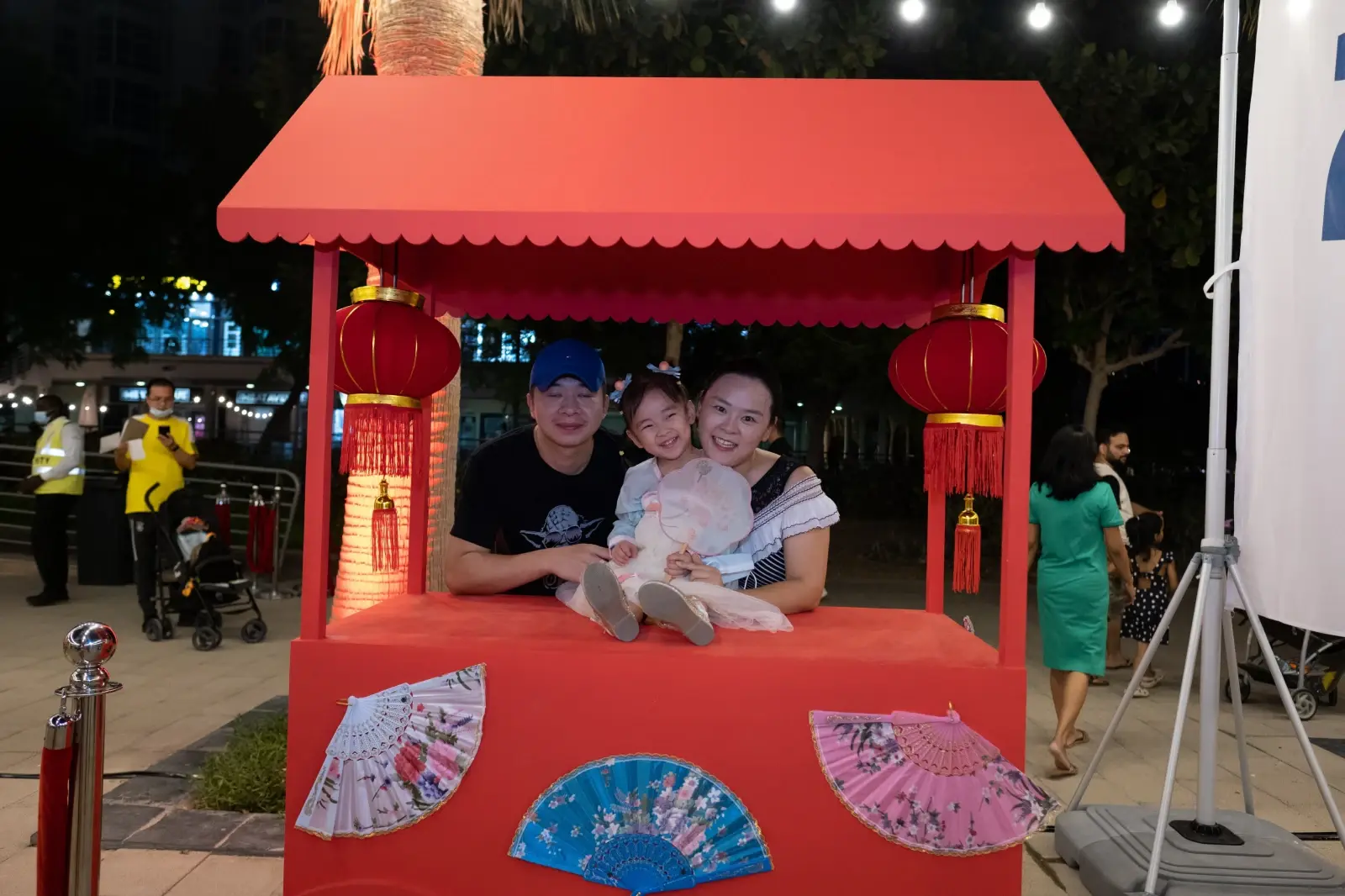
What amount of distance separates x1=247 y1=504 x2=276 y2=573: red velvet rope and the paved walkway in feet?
A: 3.03

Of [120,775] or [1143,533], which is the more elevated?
[1143,533]

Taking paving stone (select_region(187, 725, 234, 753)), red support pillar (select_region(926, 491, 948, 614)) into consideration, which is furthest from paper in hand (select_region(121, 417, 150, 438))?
red support pillar (select_region(926, 491, 948, 614))

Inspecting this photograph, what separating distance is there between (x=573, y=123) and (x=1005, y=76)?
8.63 metres

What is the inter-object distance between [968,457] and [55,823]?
2.97 m

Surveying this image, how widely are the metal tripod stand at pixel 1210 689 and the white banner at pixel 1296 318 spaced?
5.1 inches

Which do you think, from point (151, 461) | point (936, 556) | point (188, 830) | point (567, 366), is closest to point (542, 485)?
point (567, 366)

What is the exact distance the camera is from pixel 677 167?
281 centimetres

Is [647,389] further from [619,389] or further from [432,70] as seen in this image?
[432,70]

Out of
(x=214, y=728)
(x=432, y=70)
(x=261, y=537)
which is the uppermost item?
(x=432, y=70)

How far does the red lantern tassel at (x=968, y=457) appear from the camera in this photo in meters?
3.21

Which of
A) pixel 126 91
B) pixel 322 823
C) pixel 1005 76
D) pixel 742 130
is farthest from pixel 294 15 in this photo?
pixel 126 91

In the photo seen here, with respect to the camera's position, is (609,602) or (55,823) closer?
(55,823)

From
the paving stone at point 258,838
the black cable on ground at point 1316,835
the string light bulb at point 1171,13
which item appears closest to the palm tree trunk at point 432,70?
the paving stone at point 258,838

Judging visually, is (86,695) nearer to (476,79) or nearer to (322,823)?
(322,823)
